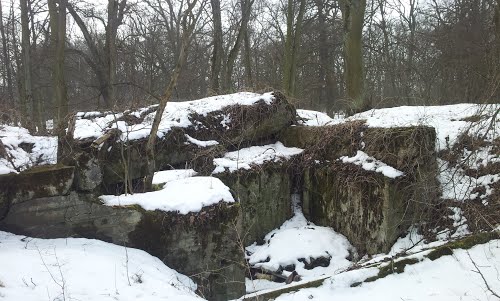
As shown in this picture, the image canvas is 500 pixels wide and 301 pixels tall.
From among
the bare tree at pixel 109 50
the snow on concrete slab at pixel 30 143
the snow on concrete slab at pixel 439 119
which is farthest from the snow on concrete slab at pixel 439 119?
the bare tree at pixel 109 50

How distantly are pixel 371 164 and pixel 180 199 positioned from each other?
129 inches

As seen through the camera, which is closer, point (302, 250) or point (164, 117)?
point (302, 250)

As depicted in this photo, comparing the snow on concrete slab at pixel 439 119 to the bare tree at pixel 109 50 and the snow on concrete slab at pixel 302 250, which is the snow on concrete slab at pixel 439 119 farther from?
the bare tree at pixel 109 50

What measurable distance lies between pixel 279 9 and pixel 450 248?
68.8ft

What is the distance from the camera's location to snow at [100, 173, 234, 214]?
519cm

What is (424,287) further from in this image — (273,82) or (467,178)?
(273,82)

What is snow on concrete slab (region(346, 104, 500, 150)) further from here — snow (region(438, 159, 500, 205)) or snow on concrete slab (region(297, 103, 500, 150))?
snow (region(438, 159, 500, 205))

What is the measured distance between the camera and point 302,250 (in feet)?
22.6

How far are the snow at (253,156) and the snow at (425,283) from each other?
383 centimetres

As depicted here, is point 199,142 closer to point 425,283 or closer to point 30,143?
point 30,143

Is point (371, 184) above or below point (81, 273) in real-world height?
above

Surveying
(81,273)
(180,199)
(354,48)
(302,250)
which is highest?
(354,48)

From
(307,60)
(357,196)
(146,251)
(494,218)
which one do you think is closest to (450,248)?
(494,218)

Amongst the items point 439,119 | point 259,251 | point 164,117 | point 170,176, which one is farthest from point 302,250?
point 164,117
